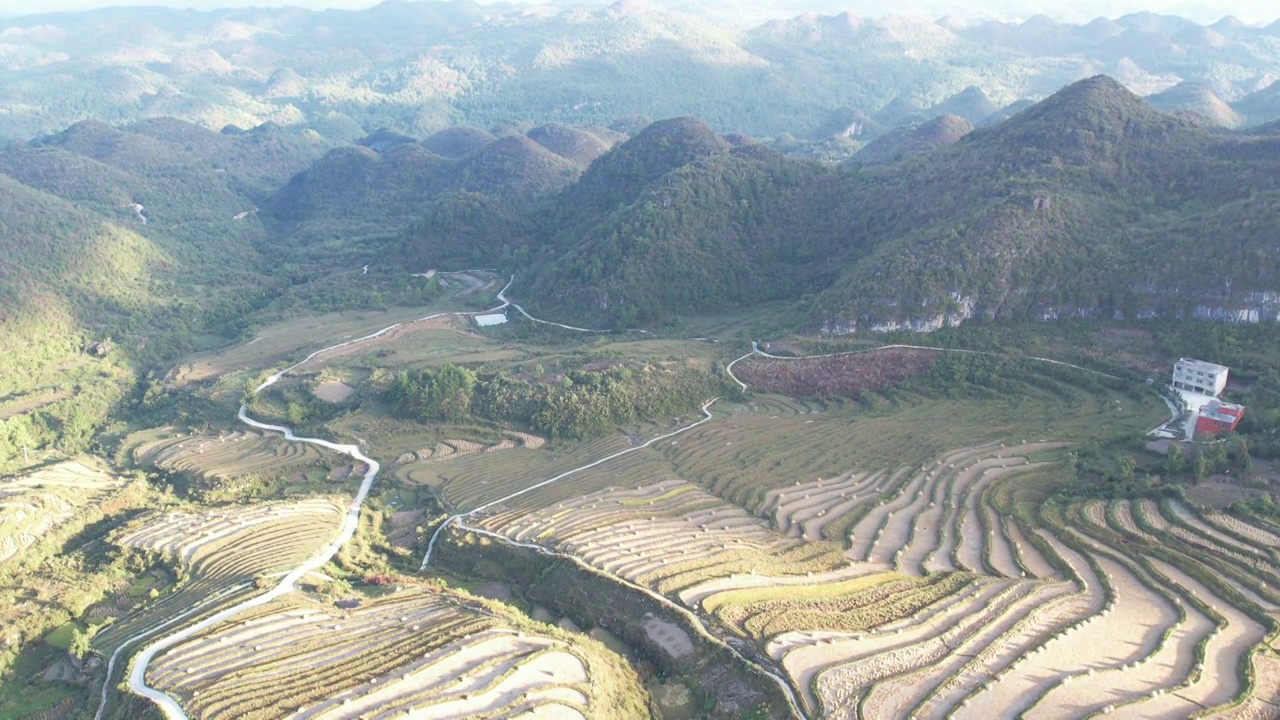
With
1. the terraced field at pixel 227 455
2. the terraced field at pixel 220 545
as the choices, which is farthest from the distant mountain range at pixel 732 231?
the terraced field at pixel 220 545

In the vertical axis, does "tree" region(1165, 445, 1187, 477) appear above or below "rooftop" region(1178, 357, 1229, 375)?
below

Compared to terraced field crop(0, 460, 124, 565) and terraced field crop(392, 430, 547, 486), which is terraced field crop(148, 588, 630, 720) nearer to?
terraced field crop(392, 430, 547, 486)

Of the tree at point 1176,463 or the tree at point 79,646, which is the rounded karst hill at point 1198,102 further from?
the tree at point 79,646

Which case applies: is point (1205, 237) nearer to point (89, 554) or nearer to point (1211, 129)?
point (1211, 129)

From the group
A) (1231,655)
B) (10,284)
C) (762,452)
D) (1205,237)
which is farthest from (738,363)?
(10,284)

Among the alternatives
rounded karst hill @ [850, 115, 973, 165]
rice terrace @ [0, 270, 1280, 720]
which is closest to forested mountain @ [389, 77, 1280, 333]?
rice terrace @ [0, 270, 1280, 720]
